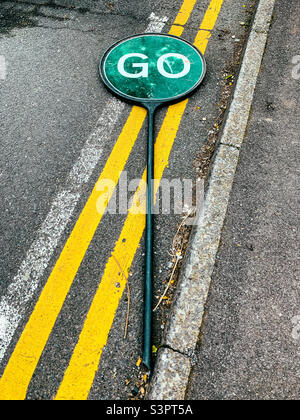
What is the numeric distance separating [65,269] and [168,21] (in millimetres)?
3339

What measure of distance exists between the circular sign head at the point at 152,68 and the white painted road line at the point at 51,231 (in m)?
0.25

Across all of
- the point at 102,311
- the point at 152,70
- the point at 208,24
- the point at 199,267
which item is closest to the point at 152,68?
the point at 152,70

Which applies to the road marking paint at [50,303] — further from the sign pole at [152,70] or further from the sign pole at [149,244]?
the sign pole at [152,70]

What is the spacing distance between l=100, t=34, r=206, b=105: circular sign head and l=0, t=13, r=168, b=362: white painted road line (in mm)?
248

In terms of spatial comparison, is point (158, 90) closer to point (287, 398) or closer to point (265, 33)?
point (265, 33)

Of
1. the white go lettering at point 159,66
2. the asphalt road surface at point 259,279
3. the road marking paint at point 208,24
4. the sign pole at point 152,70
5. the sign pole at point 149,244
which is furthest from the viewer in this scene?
the road marking paint at point 208,24

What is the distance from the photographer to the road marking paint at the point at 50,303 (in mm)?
1655

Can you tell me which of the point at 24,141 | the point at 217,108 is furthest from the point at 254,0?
the point at 24,141

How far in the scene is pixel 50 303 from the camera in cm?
189

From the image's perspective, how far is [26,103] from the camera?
2.99 meters

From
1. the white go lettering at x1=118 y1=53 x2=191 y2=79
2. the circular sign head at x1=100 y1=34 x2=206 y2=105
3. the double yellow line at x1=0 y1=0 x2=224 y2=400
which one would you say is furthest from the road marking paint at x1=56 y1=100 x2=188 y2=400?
the white go lettering at x1=118 y1=53 x2=191 y2=79

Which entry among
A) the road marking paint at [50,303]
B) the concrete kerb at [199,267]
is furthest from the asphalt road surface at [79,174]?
the concrete kerb at [199,267]

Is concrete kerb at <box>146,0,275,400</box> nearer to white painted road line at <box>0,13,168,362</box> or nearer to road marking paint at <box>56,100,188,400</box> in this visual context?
road marking paint at <box>56,100,188,400</box>

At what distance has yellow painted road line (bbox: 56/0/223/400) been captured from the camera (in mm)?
1625
